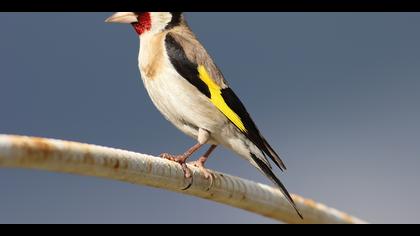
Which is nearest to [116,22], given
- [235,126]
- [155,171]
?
[235,126]

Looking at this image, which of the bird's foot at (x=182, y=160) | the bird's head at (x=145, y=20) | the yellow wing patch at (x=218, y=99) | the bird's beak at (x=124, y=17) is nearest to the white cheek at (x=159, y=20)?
the bird's head at (x=145, y=20)

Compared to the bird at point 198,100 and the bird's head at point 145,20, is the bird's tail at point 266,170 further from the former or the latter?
the bird's head at point 145,20

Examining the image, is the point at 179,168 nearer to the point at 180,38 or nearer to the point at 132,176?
the point at 132,176

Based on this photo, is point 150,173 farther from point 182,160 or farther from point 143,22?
point 143,22

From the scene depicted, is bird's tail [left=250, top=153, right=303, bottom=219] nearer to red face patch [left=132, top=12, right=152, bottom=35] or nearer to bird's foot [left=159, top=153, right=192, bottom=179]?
bird's foot [left=159, top=153, right=192, bottom=179]

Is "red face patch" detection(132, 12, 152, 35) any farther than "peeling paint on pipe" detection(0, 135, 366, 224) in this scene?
Yes

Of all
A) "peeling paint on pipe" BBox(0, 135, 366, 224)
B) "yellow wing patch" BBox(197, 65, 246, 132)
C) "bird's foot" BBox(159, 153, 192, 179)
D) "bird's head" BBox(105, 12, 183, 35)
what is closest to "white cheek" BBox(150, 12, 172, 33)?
"bird's head" BBox(105, 12, 183, 35)

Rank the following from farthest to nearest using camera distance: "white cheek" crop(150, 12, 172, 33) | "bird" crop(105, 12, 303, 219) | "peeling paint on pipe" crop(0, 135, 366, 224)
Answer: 1. "white cheek" crop(150, 12, 172, 33)
2. "bird" crop(105, 12, 303, 219)
3. "peeling paint on pipe" crop(0, 135, 366, 224)
